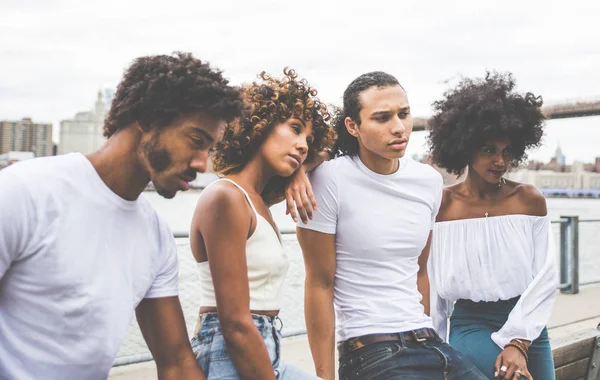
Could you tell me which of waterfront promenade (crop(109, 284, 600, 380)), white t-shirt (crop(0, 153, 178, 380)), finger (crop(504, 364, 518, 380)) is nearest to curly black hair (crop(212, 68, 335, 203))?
white t-shirt (crop(0, 153, 178, 380))

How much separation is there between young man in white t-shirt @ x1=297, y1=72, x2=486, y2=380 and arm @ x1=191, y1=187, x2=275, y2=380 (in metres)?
0.62

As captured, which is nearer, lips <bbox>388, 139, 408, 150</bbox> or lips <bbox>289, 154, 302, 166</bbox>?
lips <bbox>289, 154, 302, 166</bbox>

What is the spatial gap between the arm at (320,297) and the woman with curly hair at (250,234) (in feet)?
0.87

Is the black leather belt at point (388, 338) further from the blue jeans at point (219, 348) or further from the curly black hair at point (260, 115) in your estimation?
the curly black hair at point (260, 115)

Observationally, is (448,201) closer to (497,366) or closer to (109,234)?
(497,366)

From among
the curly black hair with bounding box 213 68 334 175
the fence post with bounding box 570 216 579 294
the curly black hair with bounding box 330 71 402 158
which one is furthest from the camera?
the fence post with bounding box 570 216 579 294

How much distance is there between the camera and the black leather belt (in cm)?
230

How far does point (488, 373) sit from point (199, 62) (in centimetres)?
189

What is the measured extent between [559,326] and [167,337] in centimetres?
563

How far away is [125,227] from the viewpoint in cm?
170

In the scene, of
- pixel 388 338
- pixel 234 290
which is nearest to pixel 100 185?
pixel 234 290

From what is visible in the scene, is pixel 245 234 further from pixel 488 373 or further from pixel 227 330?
pixel 488 373

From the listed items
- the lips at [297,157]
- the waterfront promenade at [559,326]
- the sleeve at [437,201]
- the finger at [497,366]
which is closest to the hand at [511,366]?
the finger at [497,366]

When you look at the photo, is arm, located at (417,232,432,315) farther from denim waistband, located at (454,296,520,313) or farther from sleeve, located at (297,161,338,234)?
sleeve, located at (297,161,338,234)
